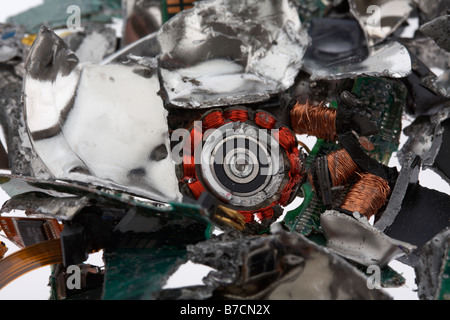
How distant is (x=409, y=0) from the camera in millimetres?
3818

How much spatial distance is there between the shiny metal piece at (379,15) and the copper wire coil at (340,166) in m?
0.86

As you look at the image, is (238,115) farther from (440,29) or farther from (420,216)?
(440,29)

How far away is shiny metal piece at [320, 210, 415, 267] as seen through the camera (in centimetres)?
259

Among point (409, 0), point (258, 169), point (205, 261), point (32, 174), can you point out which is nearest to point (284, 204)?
point (258, 169)

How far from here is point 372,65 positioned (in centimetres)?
321

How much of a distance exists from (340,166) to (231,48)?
973mm

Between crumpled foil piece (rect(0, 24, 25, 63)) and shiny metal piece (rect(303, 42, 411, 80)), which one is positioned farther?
crumpled foil piece (rect(0, 24, 25, 63))

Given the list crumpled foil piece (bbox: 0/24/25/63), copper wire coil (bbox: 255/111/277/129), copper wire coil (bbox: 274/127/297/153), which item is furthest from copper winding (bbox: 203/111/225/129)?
crumpled foil piece (bbox: 0/24/25/63)

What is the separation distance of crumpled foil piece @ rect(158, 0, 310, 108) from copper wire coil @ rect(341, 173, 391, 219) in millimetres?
696

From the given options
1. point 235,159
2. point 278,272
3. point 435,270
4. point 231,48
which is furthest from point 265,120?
point 435,270

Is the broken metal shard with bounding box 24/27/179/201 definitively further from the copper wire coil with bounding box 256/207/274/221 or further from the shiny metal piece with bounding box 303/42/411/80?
the shiny metal piece with bounding box 303/42/411/80

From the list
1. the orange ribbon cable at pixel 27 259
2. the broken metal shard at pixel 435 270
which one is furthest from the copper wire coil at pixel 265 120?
the orange ribbon cable at pixel 27 259

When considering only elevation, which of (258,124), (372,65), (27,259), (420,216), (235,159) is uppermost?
(372,65)

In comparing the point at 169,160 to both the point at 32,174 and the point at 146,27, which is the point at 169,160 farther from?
the point at 146,27
